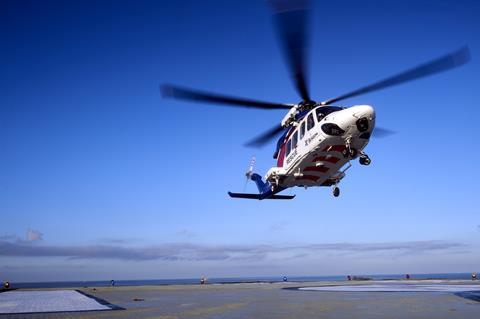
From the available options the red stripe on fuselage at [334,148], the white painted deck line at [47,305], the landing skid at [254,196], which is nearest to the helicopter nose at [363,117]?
the red stripe on fuselage at [334,148]

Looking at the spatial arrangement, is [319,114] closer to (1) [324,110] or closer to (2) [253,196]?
(1) [324,110]

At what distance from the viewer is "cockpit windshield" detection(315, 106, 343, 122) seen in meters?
18.9

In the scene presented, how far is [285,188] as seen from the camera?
23.9m

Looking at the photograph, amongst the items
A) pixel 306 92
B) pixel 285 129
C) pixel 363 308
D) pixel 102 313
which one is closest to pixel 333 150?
pixel 306 92

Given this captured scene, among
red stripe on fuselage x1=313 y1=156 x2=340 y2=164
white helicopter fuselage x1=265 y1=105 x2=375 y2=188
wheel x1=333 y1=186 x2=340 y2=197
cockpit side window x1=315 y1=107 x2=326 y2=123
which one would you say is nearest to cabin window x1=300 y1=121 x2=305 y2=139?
white helicopter fuselage x1=265 y1=105 x2=375 y2=188

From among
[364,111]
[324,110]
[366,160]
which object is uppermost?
[324,110]

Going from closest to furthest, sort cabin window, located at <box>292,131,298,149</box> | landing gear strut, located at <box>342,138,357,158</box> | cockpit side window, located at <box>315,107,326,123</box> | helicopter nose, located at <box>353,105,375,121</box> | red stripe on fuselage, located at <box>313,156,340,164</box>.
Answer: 1. helicopter nose, located at <box>353,105,375,121</box>
2. landing gear strut, located at <box>342,138,357,158</box>
3. cockpit side window, located at <box>315,107,326,123</box>
4. red stripe on fuselage, located at <box>313,156,340,164</box>
5. cabin window, located at <box>292,131,298,149</box>

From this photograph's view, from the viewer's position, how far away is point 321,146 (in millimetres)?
18594

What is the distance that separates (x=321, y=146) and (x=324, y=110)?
6.02 feet

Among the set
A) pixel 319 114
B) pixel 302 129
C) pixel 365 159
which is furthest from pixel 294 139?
pixel 365 159

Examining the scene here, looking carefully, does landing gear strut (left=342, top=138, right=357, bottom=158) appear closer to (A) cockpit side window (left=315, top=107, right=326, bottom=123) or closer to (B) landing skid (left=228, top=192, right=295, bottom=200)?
(A) cockpit side window (left=315, top=107, right=326, bottom=123)

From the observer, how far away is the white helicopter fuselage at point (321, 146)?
57.7ft

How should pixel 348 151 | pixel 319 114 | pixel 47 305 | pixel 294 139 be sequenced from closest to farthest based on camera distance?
pixel 348 151 → pixel 319 114 → pixel 294 139 → pixel 47 305

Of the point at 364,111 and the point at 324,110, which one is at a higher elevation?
the point at 324,110
